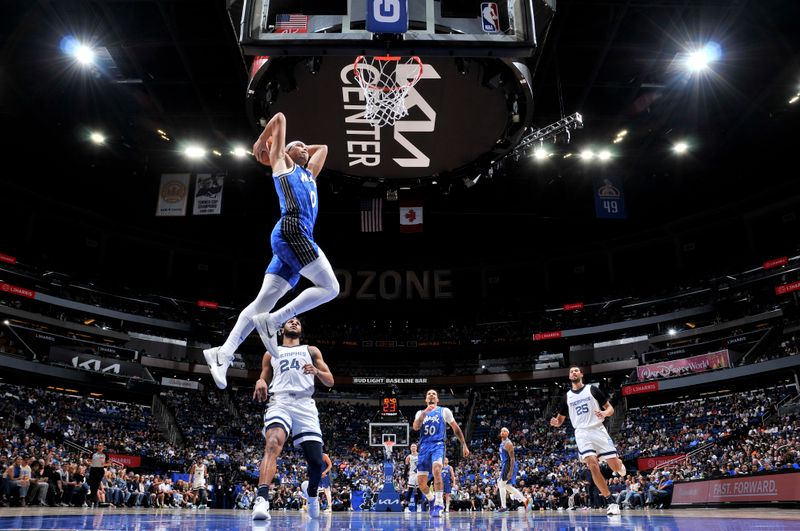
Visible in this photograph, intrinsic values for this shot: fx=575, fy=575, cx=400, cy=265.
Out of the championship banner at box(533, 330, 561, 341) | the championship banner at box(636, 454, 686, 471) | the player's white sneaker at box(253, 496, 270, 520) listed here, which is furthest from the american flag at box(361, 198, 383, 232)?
the championship banner at box(533, 330, 561, 341)

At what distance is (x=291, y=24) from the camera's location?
6.77 meters

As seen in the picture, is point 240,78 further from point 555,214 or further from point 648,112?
point 555,214

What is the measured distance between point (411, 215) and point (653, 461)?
57.8ft

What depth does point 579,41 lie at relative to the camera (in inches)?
790

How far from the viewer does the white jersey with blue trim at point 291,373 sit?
20.5 ft

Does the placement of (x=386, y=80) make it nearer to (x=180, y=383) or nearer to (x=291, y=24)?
(x=291, y=24)

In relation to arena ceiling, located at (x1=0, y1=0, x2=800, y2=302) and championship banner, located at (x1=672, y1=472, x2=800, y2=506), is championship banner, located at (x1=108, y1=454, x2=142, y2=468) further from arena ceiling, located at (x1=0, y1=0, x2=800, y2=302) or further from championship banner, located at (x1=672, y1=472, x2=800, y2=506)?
championship banner, located at (x1=672, y1=472, x2=800, y2=506)

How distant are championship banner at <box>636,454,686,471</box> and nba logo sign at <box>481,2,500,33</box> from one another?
26208 mm

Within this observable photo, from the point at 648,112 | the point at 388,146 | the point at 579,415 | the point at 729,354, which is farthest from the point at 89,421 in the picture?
the point at 729,354

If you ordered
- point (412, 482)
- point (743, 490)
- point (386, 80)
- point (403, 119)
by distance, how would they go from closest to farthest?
1. point (386, 80)
2. point (743, 490)
3. point (403, 119)
4. point (412, 482)

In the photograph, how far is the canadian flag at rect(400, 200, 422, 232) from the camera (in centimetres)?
2384

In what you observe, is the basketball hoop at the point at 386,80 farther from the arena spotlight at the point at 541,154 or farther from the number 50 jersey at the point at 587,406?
the arena spotlight at the point at 541,154

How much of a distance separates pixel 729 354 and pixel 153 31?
33.5 m

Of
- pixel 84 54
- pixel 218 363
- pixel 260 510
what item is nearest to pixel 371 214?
pixel 84 54
